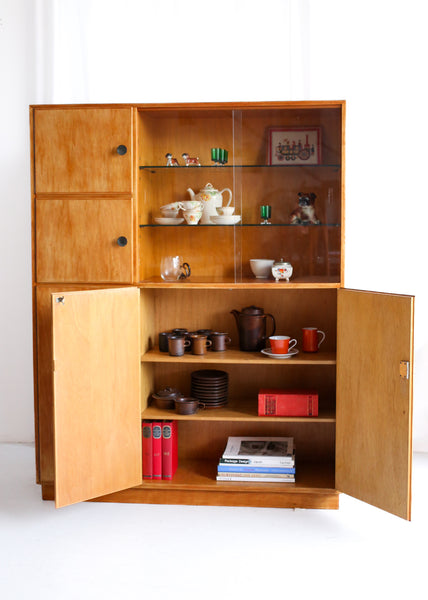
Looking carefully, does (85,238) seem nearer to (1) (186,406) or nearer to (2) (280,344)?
(1) (186,406)

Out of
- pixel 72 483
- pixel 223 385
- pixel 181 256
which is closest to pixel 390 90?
pixel 181 256

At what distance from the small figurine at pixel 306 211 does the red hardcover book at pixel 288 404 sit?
0.79m

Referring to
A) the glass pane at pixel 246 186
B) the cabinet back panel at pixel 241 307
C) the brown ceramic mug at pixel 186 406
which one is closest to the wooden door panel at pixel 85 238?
the glass pane at pixel 246 186

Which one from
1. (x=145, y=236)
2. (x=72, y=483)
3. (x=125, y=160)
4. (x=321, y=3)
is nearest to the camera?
(x=72, y=483)

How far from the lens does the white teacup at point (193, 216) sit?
120 inches

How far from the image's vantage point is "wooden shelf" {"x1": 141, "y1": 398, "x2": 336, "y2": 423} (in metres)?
2.96

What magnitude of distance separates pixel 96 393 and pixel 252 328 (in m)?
0.81

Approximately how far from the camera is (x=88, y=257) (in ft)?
9.57

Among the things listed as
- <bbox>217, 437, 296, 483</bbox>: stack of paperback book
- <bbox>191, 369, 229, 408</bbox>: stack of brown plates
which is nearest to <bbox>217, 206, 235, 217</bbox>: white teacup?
<bbox>191, 369, 229, 408</bbox>: stack of brown plates

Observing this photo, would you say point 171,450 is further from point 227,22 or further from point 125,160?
point 227,22

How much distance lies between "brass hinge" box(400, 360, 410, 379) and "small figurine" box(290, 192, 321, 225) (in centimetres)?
77

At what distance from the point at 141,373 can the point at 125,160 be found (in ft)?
3.20

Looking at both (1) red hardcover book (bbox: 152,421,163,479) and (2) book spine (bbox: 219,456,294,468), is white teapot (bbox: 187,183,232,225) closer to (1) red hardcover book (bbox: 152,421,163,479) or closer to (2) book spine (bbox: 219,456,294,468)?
(1) red hardcover book (bbox: 152,421,163,479)

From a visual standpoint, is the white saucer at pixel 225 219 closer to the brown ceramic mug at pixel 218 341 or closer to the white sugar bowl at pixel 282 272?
the white sugar bowl at pixel 282 272
